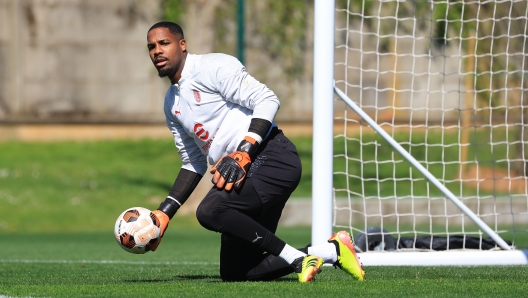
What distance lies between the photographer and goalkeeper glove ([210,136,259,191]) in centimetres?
525

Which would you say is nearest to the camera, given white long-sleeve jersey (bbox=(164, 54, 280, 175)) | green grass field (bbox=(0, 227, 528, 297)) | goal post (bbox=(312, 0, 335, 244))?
green grass field (bbox=(0, 227, 528, 297))

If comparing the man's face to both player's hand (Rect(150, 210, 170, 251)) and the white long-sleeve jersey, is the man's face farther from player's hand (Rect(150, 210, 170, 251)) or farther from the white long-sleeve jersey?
player's hand (Rect(150, 210, 170, 251))

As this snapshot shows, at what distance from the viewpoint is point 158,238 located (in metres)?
5.67

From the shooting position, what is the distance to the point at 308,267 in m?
5.39

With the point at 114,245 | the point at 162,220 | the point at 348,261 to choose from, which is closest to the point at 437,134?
the point at 114,245

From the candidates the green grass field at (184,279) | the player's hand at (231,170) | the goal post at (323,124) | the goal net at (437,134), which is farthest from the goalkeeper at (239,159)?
the goal net at (437,134)

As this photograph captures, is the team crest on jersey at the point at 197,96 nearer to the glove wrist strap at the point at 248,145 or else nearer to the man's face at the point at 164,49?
the man's face at the point at 164,49

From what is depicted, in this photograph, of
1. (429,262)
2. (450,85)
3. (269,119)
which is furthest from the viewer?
(450,85)

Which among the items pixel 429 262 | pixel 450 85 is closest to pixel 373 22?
pixel 450 85

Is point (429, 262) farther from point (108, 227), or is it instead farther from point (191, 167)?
point (108, 227)

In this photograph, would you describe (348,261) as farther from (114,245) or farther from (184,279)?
(114,245)

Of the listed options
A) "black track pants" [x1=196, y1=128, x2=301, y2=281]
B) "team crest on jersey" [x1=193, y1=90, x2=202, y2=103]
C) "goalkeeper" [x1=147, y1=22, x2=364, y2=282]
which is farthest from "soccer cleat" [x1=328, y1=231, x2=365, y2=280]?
"team crest on jersey" [x1=193, y1=90, x2=202, y2=103]

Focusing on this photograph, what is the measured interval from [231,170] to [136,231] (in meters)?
0.80

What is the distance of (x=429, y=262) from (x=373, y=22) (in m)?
13.2
